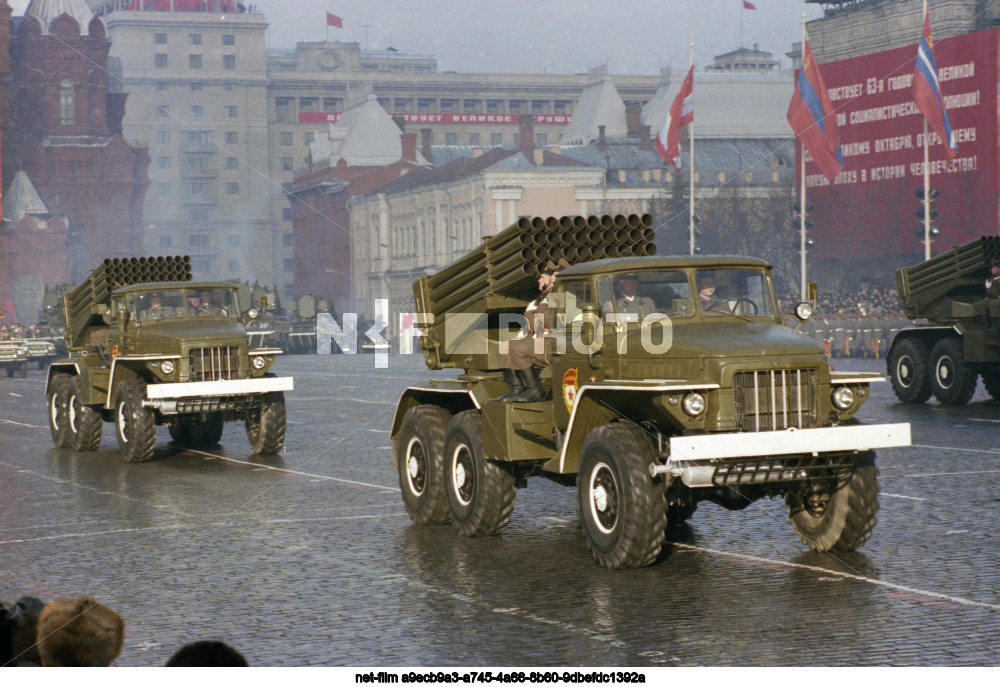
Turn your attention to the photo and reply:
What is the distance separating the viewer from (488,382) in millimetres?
12750

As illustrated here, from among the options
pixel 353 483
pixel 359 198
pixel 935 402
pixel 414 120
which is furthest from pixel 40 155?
pixel 353 483

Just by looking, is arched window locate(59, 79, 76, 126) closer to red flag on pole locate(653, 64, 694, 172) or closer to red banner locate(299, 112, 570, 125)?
red banner locate(299, 112, 570, 125)

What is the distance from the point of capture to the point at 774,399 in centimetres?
1035

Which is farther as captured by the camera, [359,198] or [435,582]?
[359,198]

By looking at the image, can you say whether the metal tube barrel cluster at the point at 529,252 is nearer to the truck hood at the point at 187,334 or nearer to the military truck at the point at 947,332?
the truck hood at the point at 187,334

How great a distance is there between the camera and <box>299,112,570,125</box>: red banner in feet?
527

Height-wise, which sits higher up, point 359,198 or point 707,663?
point 359,198

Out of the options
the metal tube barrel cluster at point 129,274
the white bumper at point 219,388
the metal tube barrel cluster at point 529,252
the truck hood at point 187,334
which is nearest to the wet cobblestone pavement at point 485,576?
the white bumper at point 219,388

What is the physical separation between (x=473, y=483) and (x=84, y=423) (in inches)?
399

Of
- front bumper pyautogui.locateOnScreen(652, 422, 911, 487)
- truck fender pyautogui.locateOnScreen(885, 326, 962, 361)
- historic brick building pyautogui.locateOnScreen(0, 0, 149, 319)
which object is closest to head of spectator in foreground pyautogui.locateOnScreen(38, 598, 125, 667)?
front bumper pyautogui.locateOnScreen(652, 422, 911, 487)

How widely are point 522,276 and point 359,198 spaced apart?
3762 inches

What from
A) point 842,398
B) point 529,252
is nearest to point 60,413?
point 529,252

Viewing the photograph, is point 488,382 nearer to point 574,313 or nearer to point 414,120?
point 574,313

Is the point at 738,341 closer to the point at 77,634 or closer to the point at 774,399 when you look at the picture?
the point at 774,399
